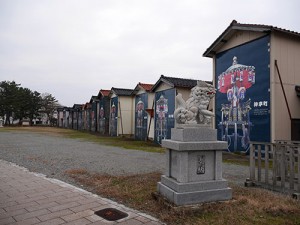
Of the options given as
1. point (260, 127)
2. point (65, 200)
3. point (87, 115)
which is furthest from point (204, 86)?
point (87, 115)

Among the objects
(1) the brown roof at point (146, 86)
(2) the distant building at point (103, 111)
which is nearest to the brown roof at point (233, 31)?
(1) the brown roof at point (146, 86)

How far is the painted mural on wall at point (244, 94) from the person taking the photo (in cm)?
1416

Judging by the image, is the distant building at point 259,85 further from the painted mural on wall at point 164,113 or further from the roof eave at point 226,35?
the painted mural on wall at point 164,113

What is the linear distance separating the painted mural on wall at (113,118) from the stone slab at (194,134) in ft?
93.4

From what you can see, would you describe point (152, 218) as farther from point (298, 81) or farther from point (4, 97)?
point (4, 97)

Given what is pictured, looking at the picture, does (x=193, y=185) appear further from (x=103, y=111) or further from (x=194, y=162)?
(x=103, y=111)

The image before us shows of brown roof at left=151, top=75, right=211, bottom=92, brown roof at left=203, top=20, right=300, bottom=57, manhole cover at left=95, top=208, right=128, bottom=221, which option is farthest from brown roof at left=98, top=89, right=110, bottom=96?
manhole cover at left=95, top=208, right=128, bottom=221

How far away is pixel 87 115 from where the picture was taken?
4850 cm

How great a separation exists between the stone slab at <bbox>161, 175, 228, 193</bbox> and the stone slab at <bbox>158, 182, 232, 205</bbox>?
7 cm

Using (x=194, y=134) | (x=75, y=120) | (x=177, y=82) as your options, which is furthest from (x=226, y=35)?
(x=75, y=120)

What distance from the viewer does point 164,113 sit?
76.6ft

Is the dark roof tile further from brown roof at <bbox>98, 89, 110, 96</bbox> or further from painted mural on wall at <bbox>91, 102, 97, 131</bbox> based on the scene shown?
painted mural on wall at <bbox>91, 102, 97, 131</bbox>

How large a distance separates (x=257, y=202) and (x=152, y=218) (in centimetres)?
238

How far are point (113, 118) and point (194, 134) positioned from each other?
98.9 ft
